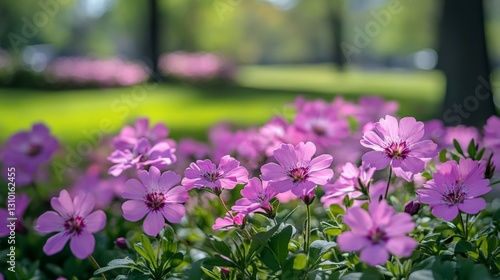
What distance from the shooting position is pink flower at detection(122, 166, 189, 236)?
1.26m

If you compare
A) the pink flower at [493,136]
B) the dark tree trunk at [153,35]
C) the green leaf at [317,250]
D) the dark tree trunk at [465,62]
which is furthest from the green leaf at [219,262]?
the dark tree trunk at [153,35]

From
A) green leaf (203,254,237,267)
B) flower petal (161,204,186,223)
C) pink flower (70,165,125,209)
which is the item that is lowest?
pink flower (70,165,125,209)

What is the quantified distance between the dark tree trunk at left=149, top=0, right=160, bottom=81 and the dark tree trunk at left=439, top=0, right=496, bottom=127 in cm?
1233

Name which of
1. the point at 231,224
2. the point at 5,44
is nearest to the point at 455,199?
the point at 231,224

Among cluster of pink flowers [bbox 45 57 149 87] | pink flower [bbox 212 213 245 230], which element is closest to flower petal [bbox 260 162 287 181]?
pink flower [bbox 212 213 245 230]

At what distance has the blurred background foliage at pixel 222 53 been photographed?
37.7ft

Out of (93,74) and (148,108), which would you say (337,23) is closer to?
(93,74)

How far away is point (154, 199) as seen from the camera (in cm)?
128

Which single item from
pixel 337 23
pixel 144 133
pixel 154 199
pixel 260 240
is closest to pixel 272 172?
pixel 260 240

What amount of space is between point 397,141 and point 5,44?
116ft

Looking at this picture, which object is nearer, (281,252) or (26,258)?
(281,252)

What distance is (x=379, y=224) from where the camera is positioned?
105 centimetres

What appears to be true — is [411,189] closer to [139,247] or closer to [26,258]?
[139,247]

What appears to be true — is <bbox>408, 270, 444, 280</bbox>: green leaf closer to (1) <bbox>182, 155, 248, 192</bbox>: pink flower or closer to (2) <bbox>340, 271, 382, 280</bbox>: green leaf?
(2) <bbox>340, 271, 382, 280</bbox>: green leaf
